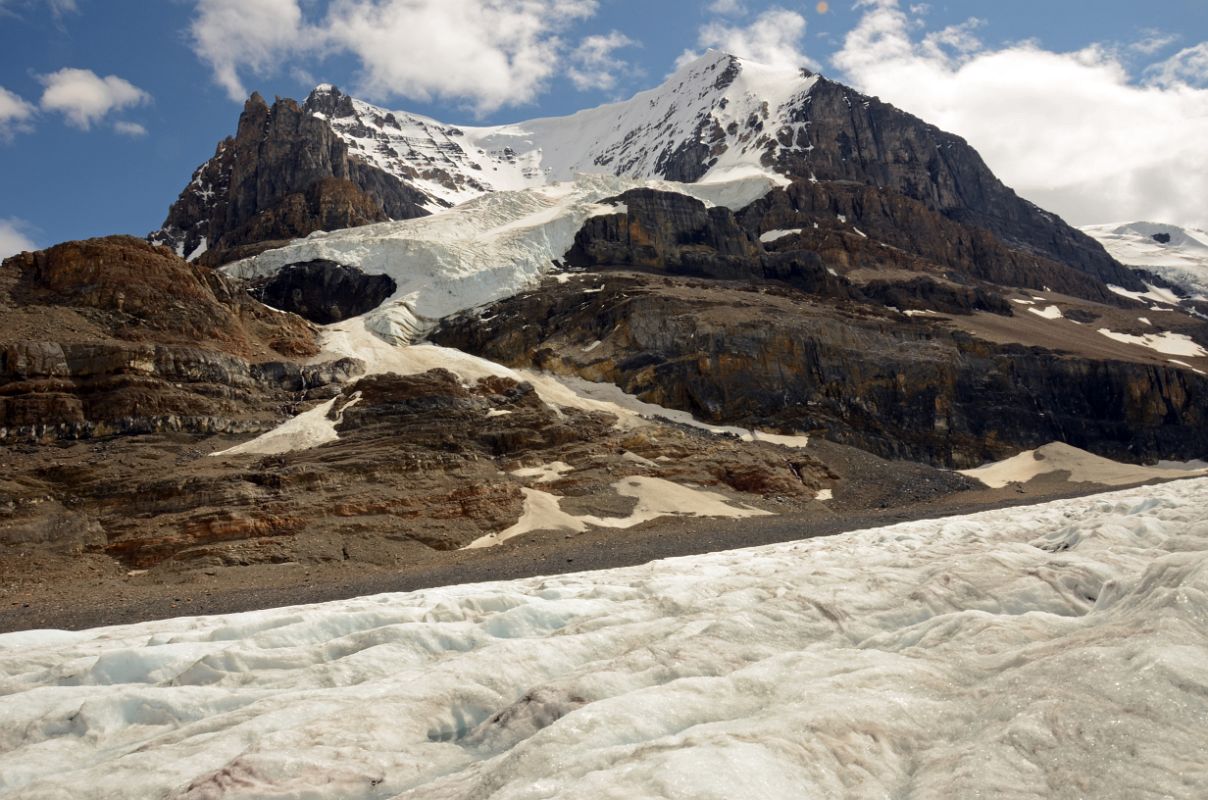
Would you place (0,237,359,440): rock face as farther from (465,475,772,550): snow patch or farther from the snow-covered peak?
the snow-covered peak

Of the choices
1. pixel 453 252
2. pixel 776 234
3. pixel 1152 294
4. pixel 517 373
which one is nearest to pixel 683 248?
pixel 776 234

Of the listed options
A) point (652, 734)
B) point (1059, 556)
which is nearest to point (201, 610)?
point (652, 734)

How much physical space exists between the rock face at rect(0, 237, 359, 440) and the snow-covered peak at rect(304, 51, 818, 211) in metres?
86.5

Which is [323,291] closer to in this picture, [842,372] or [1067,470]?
[842,372]

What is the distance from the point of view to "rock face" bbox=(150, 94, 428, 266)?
95.2m

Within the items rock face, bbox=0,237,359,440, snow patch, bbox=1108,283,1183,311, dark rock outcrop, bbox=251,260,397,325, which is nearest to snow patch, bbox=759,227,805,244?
dark rock outcrop, bbox=251,260,397,325

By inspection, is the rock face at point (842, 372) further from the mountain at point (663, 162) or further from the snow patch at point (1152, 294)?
the snow patch at point (1152, 294)

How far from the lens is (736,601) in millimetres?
10195

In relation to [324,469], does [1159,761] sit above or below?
below

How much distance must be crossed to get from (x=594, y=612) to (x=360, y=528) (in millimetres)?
22006

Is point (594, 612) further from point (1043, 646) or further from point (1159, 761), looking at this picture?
point (1159, 761)

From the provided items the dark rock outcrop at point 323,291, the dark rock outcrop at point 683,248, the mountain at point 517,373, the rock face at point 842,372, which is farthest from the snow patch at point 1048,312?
the dark rock outcrop at point 323,291

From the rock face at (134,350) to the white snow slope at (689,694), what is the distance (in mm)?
28387

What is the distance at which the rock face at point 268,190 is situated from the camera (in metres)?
95.2
